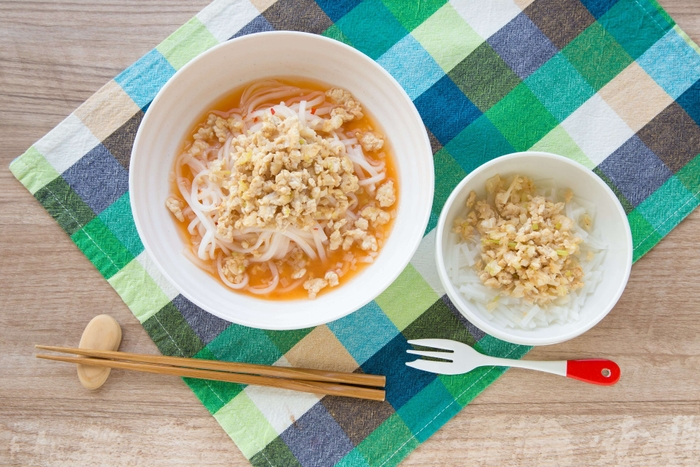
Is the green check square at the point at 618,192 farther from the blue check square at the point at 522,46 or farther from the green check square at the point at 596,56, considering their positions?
the blue check square at the point at 522,46

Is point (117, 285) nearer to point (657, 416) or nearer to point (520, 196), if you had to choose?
point (520, 196)

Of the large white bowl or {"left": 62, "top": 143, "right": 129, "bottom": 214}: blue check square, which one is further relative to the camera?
{"left": 62, "top": 143, "right": 129, "bottom": 214}: blue check square

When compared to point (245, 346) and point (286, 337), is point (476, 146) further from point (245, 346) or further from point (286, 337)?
point (245, 346)

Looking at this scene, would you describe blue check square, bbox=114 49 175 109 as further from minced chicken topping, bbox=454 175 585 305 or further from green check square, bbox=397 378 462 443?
green check square, bbox=397 378 462 443

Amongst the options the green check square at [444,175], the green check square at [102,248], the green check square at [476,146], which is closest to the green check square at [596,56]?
the green check square at [476,146]

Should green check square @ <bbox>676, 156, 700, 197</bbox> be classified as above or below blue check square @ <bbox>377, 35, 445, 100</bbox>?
below

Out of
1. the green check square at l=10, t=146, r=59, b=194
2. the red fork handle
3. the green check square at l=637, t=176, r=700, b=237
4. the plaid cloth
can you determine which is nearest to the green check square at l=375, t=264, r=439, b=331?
the plaid cloth

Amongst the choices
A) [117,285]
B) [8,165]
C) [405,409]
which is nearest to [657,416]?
[405,409]

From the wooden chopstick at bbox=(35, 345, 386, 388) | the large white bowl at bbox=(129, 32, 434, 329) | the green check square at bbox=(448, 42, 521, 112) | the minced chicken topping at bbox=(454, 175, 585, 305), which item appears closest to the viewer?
the large white bowl at bbox=(129, 32, 434, 329)
